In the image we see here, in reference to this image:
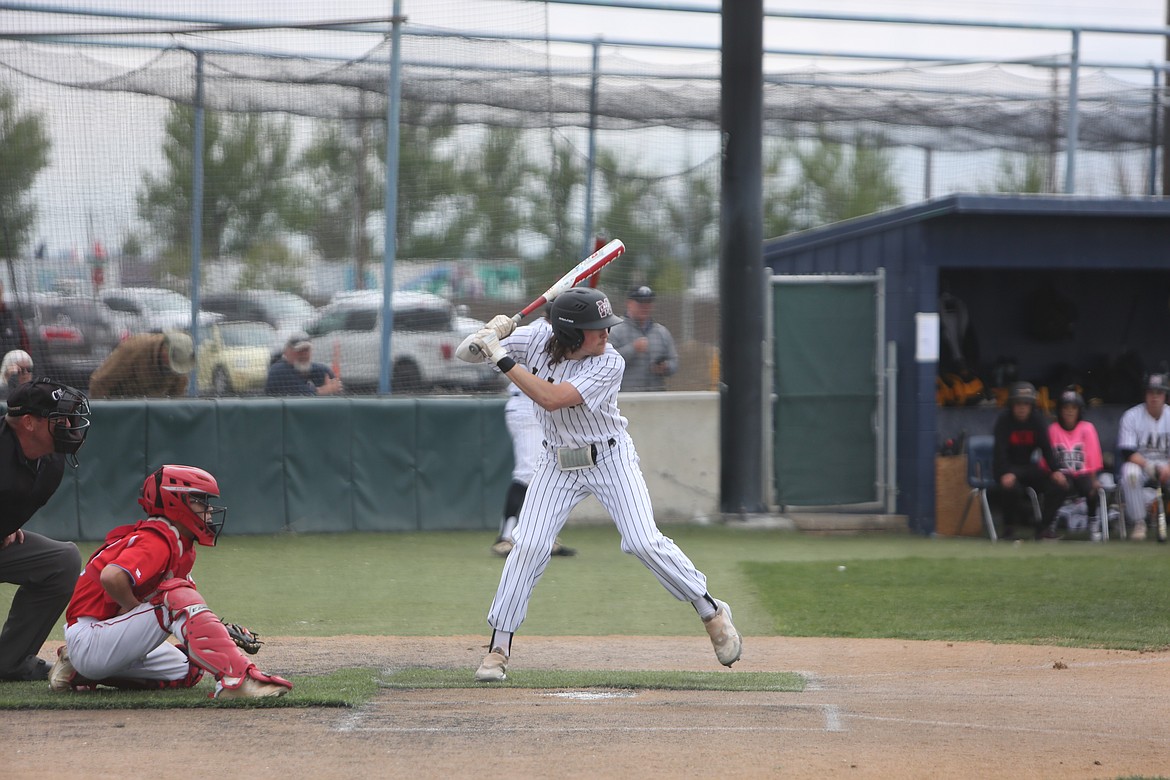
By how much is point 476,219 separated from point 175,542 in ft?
19.7

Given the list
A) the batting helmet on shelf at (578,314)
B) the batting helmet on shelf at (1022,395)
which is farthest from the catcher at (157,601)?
the batting helmet on shelf at (1022,395)

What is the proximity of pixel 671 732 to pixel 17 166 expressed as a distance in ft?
24.8

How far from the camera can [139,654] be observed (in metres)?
4.93

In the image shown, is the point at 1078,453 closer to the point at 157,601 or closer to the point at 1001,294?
the point at 1001,294

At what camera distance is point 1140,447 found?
1144 centimetres

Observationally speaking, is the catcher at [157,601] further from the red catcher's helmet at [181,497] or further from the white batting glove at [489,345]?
the white batting glove at [489,345]

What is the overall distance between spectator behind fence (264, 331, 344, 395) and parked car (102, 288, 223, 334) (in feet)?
2.01

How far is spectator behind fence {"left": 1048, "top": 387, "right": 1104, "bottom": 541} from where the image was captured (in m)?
11.0

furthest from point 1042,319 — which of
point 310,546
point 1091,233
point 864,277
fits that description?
point 310,546

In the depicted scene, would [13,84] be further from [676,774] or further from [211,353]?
[676,774]

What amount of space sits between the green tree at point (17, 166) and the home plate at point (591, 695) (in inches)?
257

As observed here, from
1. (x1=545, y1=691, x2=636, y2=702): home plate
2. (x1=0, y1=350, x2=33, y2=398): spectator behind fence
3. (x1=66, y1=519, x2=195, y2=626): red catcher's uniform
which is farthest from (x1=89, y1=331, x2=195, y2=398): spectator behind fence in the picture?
(x1=545, y1=691, x2=636, y2=702): home plate

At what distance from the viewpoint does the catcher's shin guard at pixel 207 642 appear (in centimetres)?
479

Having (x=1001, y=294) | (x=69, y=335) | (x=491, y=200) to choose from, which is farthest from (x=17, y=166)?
(x=1001, y=294)
